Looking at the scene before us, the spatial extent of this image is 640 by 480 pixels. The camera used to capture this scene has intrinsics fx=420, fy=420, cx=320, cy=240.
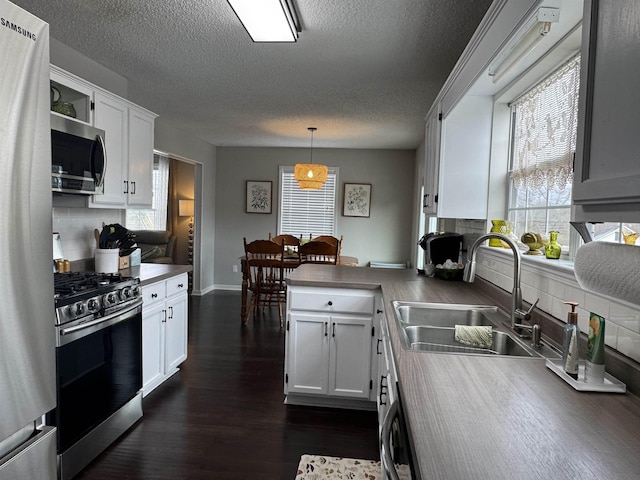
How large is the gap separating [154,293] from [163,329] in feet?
1.05

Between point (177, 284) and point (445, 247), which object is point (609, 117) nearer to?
point (445, 247)

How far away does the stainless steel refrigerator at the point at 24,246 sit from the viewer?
4.00 ft

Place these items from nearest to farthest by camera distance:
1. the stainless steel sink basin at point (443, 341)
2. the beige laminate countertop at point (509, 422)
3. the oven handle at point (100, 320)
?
the beige laminate countertop at point (509, 422) → the stainless steel sink basin at point (443, 341) → the oven handle at point (100, 320)

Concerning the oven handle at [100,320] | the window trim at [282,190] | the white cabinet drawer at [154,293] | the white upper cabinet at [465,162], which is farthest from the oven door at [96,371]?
the window trim at [282,190]

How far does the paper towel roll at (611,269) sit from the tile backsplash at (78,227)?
10.00ft

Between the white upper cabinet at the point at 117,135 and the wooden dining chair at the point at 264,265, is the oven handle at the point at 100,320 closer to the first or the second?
the white upper cabinet at the point at 117,135

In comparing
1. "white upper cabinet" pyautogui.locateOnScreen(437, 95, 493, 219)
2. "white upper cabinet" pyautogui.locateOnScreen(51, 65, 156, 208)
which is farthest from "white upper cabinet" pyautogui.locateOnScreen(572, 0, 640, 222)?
"white upper cabinet" pyautogui.locateOnScreen(51, 65, 156, 208)

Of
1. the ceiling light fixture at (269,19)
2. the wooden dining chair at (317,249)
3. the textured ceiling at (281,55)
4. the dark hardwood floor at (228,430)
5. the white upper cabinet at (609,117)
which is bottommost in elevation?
the dark hardwood floor at (228,430)

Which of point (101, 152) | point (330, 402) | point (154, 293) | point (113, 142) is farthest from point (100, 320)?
point (330, 402)

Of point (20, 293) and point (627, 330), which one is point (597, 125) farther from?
point (20, 293)

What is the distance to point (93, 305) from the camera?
7.04ft

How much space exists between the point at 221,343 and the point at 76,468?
7.12 feet

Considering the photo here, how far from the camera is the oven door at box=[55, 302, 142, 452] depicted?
1976mm

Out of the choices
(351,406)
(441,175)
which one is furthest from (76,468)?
(441,175)
